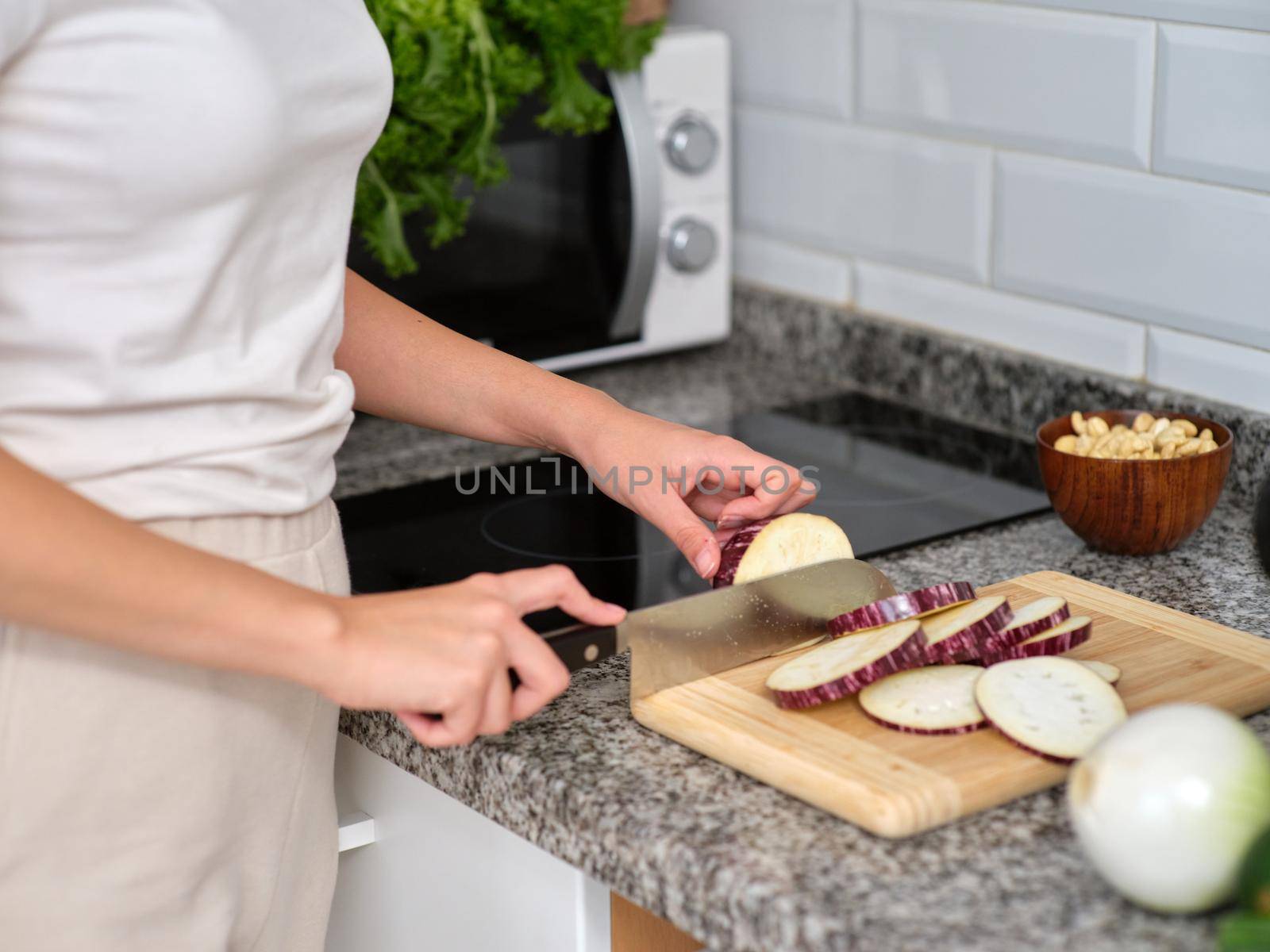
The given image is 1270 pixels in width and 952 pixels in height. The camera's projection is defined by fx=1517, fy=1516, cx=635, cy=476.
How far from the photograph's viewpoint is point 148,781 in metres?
0.81

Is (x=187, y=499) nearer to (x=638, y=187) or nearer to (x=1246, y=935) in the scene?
(x=1246, y=935)

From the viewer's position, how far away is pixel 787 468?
3.41 feet

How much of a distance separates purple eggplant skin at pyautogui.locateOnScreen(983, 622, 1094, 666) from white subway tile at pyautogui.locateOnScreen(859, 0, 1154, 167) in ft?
1.92

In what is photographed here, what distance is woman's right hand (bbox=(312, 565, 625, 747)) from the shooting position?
71 cm

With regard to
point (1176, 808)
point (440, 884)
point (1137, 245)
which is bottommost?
point (440, 884)

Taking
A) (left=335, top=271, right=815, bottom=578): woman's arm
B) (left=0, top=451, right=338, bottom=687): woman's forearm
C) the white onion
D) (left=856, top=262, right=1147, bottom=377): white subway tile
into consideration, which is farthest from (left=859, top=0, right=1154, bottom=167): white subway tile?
(left=0, top=451, right=338, bottom=687): woman's forearm

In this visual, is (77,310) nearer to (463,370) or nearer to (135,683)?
(135,683)

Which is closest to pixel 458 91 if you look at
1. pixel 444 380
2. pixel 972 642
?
pixel 444 380

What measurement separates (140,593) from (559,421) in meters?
0.41

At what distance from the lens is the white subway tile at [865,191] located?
151 cm

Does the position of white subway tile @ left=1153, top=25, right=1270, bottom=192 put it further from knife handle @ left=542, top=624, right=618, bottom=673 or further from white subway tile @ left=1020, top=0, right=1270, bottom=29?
knife handle @ left=542, top=624, right=618, bottom=673

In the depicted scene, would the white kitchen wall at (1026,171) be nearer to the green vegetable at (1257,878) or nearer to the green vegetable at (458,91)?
the green vegetable at (458,91)

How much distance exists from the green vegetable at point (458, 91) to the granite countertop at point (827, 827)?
0.56 meters

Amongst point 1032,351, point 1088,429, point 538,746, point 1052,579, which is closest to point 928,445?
point 1032,351
